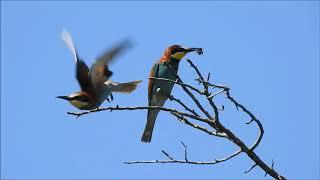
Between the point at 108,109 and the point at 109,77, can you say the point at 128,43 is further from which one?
the point at 108,109

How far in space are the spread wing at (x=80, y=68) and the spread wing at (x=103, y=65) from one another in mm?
34

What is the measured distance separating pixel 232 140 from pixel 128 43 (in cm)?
101

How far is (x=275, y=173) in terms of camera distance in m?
2.47

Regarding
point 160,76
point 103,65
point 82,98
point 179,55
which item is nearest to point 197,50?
point 179,55

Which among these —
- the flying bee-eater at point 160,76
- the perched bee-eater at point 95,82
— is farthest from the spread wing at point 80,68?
the flying bee-eater at point 160,76

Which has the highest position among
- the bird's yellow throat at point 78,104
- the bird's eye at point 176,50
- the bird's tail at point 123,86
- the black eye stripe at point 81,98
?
the bird's eye at point 176,50

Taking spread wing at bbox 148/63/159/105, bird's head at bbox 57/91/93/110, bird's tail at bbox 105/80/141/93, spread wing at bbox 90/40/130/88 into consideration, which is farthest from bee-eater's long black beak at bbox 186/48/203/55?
bird's head at bbox 57/91/93/110

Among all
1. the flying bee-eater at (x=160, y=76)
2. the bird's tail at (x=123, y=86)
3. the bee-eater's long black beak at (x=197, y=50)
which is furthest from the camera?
the flying bee-eater at (x=160, y=76)

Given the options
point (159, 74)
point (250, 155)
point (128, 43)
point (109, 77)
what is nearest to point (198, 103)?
point (250, 155)

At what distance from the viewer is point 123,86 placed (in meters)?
3.72

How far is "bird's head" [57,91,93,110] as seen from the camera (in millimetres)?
3441

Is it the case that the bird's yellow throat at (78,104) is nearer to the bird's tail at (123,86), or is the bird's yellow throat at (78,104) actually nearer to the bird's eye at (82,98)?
the bird's eye at (82,98)

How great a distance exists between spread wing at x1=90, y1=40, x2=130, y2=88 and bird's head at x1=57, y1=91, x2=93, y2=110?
12 cm

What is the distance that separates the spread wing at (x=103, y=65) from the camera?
3314mm
